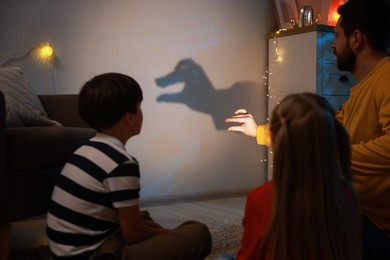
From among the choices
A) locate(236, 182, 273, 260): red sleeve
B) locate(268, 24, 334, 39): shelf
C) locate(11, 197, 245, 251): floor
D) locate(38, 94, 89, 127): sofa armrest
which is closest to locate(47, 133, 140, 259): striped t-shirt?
locate(236, 182, 273, 260): red sleeve

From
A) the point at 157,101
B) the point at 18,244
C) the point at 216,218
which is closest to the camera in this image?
the point at 18,244

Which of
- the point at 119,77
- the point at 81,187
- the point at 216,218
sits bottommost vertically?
the point at 216,218

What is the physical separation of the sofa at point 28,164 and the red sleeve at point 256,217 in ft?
2.93

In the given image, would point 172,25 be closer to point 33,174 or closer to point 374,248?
point 33,174

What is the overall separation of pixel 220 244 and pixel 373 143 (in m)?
A: 0.83

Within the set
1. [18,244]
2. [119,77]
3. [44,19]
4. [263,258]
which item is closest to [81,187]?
[119,77]

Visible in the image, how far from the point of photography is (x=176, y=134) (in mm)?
2777

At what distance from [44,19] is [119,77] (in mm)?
1513

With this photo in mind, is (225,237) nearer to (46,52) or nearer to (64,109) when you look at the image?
(64,109)

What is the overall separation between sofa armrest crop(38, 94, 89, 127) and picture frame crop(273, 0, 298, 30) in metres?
1.63

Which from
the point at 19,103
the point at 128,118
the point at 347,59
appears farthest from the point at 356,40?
the point at 19,103

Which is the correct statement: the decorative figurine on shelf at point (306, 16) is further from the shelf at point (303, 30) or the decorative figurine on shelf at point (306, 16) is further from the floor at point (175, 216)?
the floor at point (175, 216)

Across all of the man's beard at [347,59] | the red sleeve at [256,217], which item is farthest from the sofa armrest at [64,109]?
the red sleeve at [256,217]

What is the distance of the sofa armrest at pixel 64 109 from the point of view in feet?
6.92
